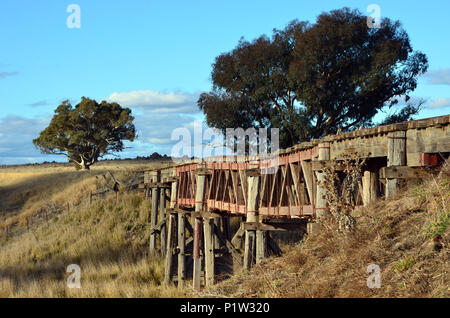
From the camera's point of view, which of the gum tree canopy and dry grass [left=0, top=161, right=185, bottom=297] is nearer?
dry grass [left=0, top=161, right=185, bottom=297]

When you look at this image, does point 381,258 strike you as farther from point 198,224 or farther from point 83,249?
point 83,249

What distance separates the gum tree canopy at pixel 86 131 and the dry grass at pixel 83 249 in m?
12.4

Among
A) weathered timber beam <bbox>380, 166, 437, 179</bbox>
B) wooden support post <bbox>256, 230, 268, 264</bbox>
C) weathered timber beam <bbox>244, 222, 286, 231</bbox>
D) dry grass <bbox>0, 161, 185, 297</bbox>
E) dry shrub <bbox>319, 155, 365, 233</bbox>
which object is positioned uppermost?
weathered timber beam <bbox>380, 166, 437, 179</bbox>

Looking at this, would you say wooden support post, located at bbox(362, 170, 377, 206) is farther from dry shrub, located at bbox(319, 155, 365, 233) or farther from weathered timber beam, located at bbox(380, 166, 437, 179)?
weathered timber beam, located at bbox(380, 166, 437, 179)

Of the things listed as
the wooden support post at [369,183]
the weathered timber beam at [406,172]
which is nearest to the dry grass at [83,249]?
the wooden support post at [369,183]

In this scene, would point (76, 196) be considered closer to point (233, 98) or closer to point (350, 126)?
point (233, 98)

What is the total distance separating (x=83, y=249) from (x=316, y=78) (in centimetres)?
1413

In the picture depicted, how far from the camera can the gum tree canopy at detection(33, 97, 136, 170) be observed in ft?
163

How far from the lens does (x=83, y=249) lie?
24141 mm

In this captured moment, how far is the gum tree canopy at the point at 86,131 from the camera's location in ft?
163

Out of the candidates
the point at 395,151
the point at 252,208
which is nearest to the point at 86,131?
the point at 252,208

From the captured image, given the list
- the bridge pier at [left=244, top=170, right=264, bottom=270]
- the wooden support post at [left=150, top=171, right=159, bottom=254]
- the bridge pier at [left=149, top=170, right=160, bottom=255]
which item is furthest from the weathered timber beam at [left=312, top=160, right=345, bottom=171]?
the wooden support post at [left=150, top=171, right=159, bottom=254]

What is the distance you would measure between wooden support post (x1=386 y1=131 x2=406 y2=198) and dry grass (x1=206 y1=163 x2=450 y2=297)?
277 millimetres

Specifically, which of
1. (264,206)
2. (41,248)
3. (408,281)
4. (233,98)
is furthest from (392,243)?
(233,98)
